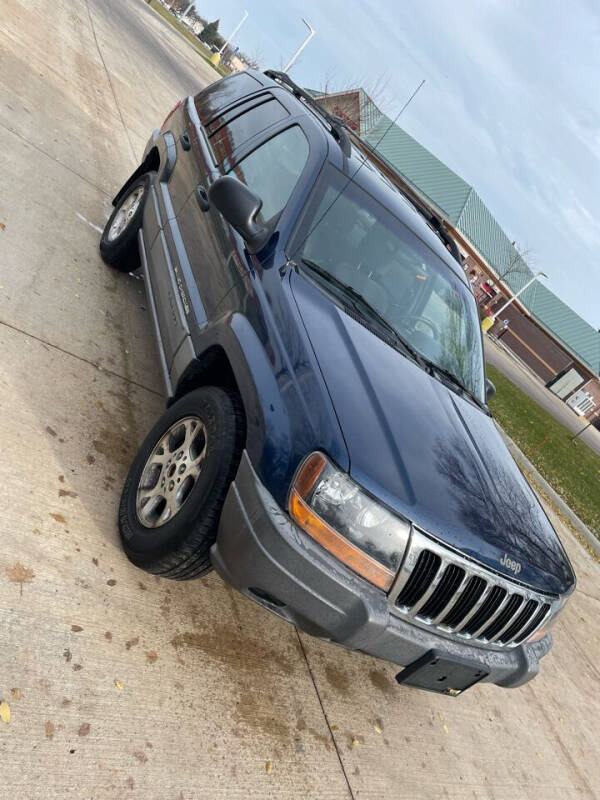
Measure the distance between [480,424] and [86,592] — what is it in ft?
7.37

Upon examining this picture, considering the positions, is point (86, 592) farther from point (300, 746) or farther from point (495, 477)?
point (495, 477)

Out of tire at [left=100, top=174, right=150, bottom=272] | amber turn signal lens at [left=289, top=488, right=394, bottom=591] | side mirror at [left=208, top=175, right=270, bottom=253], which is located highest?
side mirror at [left=208, top=175, right=270, bottom=253]

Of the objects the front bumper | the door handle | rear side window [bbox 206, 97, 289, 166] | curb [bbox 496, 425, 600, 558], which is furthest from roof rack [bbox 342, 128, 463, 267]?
curb [bbox 496, 425, 600, 558]

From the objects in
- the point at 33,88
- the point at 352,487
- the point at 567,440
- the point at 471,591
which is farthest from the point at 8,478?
the point at 567,440

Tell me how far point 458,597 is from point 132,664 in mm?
1392

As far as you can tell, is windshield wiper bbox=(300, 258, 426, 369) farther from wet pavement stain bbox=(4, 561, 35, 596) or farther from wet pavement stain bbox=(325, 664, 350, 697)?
wet pavement stain bbox=(4, 561, 35, 596)

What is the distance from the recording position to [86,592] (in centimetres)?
256

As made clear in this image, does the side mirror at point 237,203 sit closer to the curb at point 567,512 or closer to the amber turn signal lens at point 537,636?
the amber turn signal lens at point 537,636

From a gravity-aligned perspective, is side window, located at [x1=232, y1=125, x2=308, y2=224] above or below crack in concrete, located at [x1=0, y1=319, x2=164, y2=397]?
above

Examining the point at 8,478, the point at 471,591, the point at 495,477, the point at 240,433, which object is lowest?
the point at 8,478

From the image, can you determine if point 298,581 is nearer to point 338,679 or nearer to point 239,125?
point 338,679

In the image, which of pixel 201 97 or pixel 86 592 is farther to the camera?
pixel 201 97

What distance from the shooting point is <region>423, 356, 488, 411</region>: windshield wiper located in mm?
3355

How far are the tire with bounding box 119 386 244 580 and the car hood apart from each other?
1.76 feet
